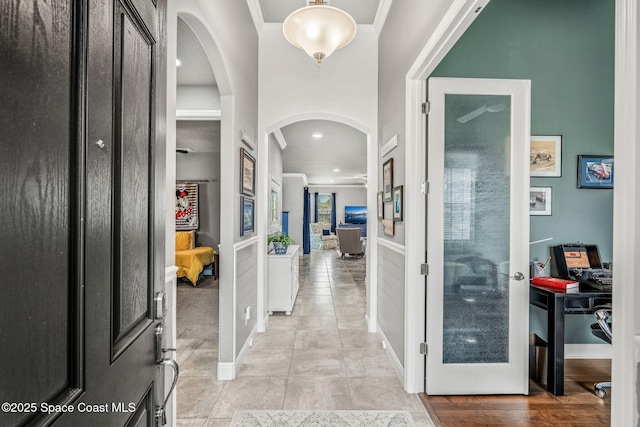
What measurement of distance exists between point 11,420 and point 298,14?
7.44ft

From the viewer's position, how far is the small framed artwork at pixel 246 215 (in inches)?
114

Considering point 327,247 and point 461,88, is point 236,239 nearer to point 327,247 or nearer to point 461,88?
point 461,88

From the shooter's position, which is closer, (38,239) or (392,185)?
(38,239)

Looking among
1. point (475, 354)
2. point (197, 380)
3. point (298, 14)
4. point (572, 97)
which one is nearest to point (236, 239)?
point (197, 380)

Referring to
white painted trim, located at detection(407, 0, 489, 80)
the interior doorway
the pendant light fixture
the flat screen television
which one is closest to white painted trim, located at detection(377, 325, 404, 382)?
the interior doorway

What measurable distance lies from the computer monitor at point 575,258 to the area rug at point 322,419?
5.92 ft

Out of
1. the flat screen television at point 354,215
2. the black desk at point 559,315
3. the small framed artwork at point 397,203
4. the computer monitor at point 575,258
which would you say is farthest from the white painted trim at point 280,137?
the flat screen television at point 354,215

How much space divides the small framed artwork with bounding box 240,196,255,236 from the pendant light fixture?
1.34 metres

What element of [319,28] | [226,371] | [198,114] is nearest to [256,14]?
[319,28]

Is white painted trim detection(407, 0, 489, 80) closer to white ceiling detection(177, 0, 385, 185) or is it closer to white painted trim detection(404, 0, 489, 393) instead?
white painted trim detection(404, 0, 489, 393)

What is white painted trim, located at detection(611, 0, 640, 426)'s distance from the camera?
2.67 feet

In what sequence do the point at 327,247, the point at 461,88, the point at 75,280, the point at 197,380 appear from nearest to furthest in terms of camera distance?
1. the point at 75,280
2. the point at 461,88
3. the point at 197,380
4. the point at 327,247

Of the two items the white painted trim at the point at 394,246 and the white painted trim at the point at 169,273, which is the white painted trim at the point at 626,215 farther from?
the white painted trim at the point at 394,246

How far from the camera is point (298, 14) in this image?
2.09 metres
